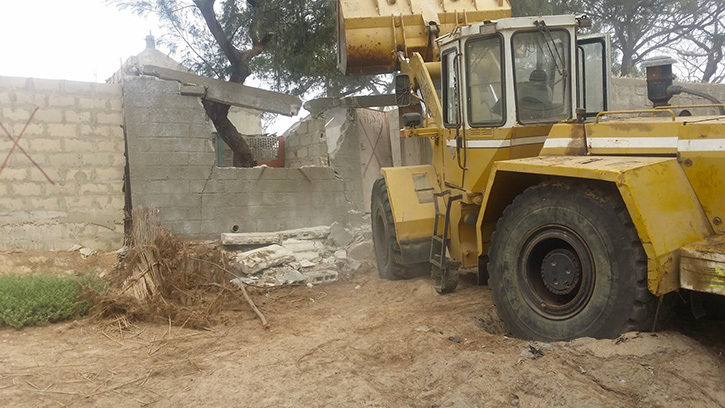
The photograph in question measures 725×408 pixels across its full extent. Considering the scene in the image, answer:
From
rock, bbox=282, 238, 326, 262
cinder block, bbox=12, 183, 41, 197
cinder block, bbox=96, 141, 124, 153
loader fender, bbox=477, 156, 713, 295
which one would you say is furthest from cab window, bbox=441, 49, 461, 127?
cinder block, bbox=12, 183, 41, 197

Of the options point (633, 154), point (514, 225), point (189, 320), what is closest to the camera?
point (633, 154)

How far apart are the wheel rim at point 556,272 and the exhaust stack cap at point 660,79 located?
1.69m

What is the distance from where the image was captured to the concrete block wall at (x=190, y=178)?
866 centimetres

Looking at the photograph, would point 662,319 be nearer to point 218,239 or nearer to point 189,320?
point 189,320

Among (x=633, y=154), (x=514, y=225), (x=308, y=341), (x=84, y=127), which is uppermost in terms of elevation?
(x=84, y=127)

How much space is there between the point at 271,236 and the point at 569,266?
18.6ft

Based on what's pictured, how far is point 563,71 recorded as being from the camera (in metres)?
5.25

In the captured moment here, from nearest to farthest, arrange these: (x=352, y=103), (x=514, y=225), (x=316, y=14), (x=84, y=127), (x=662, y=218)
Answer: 1. (x=662, y=218)
2. (x=514, y=225)
3. (x=84, y=127)
4. (x=352, y=103)
5. (x=316, y=14)

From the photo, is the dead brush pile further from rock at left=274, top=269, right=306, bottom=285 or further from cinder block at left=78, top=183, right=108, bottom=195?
cinder block at left=78, top=183, right=108, bottom=195

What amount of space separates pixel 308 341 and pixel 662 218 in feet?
9.63

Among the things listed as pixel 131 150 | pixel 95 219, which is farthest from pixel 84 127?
pixel 95 219

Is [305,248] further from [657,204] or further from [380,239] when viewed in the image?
[657,204]

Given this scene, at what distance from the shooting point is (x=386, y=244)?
7.59 meters

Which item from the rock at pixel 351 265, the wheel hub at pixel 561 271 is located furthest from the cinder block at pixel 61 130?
the wheel hub at pixel 561 271
